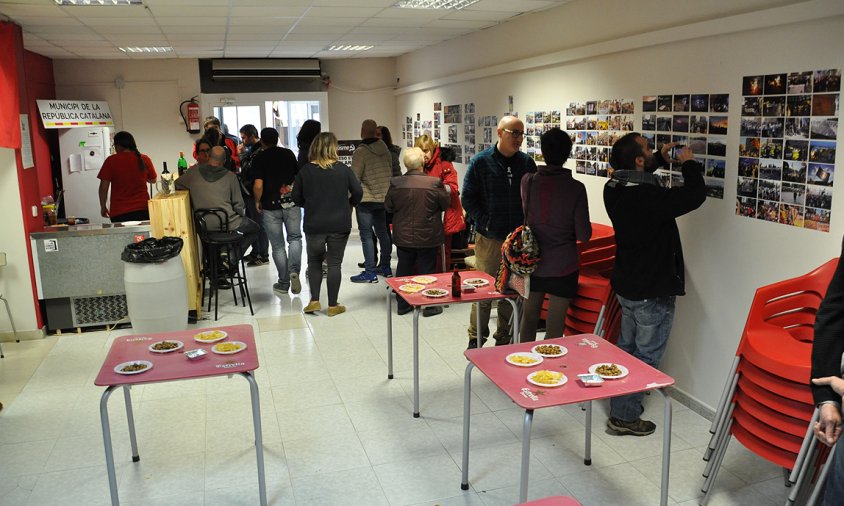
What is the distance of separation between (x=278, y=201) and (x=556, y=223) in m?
3.64

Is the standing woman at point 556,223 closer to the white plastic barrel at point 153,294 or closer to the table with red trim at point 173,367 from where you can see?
the table with red trim at point 173,367

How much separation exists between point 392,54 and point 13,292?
6.43 metres

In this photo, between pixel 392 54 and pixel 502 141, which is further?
pixel 392 54

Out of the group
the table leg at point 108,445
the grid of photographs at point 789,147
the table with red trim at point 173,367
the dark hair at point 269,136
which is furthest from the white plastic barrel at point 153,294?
the grid of photographs at point 789,147

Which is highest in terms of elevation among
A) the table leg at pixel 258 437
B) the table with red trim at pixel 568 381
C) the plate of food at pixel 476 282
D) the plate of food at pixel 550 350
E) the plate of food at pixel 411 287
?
the plate of food at pixel 476 282

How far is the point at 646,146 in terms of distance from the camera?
3588 mm

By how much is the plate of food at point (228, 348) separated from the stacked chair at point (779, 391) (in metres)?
2.22

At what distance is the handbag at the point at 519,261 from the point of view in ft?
13.1

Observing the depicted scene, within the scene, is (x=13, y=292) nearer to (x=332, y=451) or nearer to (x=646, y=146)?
(x=332, y=451)

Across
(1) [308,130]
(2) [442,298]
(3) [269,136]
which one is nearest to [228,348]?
(2) [442,298]

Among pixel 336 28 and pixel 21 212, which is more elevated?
pixel 336 28

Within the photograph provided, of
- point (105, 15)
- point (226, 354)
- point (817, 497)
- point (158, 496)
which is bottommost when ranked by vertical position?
point (158, 496)

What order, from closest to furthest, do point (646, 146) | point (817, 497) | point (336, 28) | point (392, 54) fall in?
1. point (817, 497)
2. point (646, 146)
3. point (336, 28)
4. point (392, 54)

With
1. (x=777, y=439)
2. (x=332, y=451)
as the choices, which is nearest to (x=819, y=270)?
(x=777, y=439)
